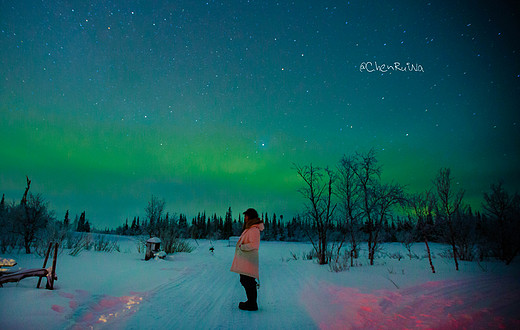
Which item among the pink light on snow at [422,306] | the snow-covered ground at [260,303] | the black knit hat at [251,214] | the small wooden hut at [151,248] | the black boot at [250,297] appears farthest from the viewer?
the small wooden hut at [151,248]

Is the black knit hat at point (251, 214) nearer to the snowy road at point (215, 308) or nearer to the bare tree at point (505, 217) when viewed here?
the snowy road at point (215, 308)

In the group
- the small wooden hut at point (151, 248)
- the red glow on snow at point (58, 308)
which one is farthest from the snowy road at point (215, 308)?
the small wooden hut at point (151, 248)

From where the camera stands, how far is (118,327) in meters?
3.70

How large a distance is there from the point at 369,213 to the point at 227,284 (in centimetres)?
843

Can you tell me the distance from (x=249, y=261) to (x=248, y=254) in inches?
5.5

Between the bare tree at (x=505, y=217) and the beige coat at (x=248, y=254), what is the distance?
46.0 feet

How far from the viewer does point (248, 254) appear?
16.6ft

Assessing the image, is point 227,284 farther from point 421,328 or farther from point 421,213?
point 421,213

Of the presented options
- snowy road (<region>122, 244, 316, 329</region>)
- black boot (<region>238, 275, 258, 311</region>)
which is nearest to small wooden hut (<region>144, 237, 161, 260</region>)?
snowy road (<region>122, 244, 316, 329</region>)

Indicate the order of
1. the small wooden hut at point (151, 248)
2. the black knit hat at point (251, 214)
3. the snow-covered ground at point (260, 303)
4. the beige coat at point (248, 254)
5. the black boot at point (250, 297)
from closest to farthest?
the snow-covered ground at point (260, 303) < the black boot at point (250, 297) < the beige coat at point (248, 254) < the black knit hat at point (251, 214) < the small wooden hut at point (151, 248)

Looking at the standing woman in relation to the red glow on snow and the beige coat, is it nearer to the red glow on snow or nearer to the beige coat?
the beige coat

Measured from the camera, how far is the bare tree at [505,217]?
11750mm

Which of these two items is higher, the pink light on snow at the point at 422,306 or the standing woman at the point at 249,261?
the standing woman at the point at 249,261

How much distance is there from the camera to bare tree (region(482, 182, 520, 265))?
11.8 m
